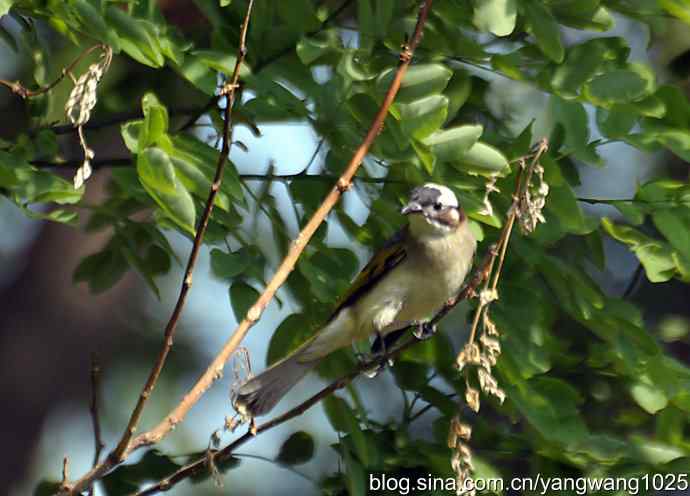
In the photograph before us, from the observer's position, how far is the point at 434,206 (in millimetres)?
3602

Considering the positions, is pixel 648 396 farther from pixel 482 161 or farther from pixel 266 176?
pixel 266 176

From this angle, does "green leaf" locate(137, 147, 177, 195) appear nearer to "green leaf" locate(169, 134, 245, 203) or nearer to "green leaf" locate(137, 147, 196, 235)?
"green leaf" locate(137, 147, 196, 235)

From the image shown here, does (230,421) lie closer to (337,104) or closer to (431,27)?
(337,104)

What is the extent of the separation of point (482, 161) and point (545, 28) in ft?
1.47

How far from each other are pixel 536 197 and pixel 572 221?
96cm

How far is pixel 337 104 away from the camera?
11.9ft

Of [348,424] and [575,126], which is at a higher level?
[575,126]

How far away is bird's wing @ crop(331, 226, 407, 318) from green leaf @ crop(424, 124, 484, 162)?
→ 575 mm

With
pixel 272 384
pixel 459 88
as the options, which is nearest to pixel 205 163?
pixel 272 384

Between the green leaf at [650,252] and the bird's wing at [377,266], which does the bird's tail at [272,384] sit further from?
the green leaf at [650,252]

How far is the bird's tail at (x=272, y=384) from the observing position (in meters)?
3.83

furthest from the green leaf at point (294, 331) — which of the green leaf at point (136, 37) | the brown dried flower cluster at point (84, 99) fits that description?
the brown dried flower cluster at point (84, 99)

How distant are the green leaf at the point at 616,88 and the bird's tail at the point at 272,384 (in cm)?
110

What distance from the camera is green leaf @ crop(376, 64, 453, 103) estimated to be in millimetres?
3383
